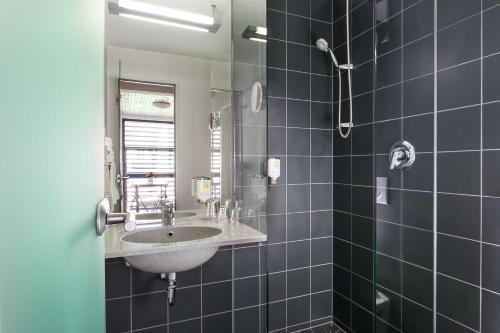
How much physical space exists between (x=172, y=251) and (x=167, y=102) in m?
0.92

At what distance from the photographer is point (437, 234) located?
1.32 metres

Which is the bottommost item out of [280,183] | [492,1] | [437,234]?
[437,234]

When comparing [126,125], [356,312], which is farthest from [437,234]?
[126,125]

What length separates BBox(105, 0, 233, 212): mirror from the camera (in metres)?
1.47

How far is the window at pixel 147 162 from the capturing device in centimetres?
151

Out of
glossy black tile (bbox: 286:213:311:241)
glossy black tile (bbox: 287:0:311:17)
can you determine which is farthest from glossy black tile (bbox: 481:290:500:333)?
glossy black tile (bbox: 287:0:311:17)

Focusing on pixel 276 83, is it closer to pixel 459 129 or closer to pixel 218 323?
pixel 459 129

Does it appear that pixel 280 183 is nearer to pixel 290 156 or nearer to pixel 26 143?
pixel 290 156

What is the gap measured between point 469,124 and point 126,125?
1821 mm

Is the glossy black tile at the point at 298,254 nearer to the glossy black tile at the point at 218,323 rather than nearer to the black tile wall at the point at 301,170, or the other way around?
the black tile wall at the point at 301,170

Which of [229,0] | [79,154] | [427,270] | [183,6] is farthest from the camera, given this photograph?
[229,0]

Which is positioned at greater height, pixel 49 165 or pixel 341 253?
pixel 49 165

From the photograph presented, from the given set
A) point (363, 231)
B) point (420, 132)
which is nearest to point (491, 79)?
point (420, 132)

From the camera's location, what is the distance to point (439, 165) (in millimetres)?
1313
